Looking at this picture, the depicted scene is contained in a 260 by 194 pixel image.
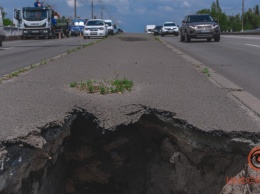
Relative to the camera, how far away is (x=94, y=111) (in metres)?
5.14

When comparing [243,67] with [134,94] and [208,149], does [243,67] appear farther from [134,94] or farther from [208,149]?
[208,149]

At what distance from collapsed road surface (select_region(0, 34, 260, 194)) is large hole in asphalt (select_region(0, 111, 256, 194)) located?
1 cm

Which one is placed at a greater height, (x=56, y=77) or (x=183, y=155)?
(x=56, y=77)

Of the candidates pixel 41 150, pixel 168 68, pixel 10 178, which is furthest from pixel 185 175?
pixel 168 68

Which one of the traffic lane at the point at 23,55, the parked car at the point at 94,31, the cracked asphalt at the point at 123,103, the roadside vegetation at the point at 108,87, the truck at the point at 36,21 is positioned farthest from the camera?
the parked car at the point at 94,31

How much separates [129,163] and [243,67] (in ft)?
25.6

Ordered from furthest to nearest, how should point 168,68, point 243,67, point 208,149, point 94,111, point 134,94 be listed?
point 243,67 → point 168,68 → point 134,94 → point 94,111 → point 208,149

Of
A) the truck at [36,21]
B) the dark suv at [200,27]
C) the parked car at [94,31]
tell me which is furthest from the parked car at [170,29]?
the dark suv at [200,27]

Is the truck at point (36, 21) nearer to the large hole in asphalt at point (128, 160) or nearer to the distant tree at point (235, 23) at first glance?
the large hole in asphalt at point (128, 160)

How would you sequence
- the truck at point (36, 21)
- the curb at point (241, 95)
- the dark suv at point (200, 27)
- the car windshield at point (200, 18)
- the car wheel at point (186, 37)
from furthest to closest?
1. the truck at point (36, 21)
2. the car wheel at point (186, 37)
3. the car windshield at point (200, 18)
4. the dark suv at point (200, 27)
5. the curb at point (241, 95)

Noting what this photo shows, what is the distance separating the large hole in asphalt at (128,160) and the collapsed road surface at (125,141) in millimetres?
11

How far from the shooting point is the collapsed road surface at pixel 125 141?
4.12 meters

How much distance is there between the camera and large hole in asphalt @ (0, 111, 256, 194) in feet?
13.9

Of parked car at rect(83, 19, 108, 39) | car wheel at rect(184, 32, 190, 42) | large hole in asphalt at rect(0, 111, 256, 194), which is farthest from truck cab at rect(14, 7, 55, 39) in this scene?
large hole in asphalt at rect(0, 111, 256, 194)
